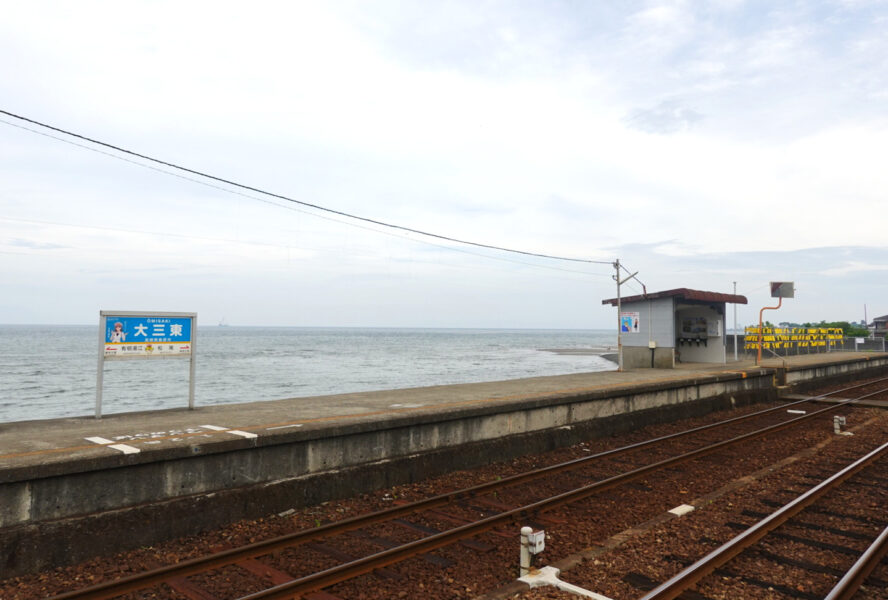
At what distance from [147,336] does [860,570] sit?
10823 millimetres

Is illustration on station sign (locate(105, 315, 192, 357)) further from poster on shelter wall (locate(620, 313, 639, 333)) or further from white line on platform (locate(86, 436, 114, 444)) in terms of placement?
poster on shelter wall (locate(620, 313, 639, 333))

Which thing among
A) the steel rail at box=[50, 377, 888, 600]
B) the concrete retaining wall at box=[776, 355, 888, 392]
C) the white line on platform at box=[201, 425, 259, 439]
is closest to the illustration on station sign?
the white line on platform at box=[201, 425, 259, 439]

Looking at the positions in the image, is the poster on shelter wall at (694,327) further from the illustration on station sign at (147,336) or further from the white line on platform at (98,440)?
the white line on platform at (98,440)

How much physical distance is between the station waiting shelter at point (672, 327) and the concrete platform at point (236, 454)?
34.7 ft

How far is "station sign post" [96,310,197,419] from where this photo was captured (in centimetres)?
994

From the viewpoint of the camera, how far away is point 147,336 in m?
10.4

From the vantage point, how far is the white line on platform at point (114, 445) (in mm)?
7219

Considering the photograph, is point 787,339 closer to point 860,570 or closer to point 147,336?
point 860,570

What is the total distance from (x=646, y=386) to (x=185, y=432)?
1294 centimetres

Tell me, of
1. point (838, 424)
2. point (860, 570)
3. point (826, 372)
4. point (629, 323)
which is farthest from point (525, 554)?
point (826, 372)

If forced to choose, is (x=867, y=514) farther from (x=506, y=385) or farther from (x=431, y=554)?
(x=506, y=385)

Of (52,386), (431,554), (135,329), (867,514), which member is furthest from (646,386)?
(52,386)

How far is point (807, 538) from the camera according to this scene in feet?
24.7

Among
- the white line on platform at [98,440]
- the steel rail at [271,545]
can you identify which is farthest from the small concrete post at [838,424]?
the white line on platform at [98,440]
